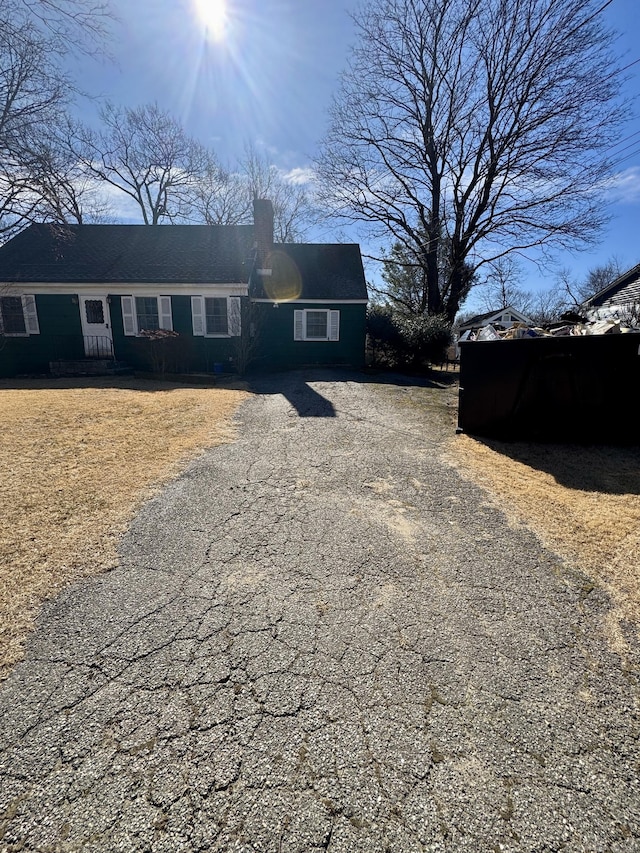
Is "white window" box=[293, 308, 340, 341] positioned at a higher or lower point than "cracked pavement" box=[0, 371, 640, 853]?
higher

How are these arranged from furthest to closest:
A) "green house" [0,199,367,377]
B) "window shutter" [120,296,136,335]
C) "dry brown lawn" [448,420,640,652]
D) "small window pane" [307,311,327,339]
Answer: "small window pane" [307,311,327,339] < "window shutter" [120,296,136,335] < "green house" [0,199,367,377] < "dry brown lawn" [448,420,640,652]

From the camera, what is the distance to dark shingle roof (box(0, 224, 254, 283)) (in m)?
13.8

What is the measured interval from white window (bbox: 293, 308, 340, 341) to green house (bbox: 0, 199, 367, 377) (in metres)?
0.04

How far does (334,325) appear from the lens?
15.4 meters

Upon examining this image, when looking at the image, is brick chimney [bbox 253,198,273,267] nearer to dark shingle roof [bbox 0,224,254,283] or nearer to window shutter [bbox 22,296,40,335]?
dark shingle roof [bbox 0,224,254,283]

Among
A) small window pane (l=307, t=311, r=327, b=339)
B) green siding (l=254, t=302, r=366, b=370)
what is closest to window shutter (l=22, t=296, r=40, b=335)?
green siding (l=254, t=302, r=366, b=370)

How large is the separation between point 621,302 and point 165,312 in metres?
15.2

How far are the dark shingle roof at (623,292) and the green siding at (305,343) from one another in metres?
8.44

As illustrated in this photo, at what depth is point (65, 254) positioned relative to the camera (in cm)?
1481

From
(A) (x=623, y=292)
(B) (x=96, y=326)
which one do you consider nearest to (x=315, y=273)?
(B) (x=96, y=326)

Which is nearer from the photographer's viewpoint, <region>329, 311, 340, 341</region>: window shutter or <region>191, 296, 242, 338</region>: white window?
<region>191, 296, 242, 338</region>: white window

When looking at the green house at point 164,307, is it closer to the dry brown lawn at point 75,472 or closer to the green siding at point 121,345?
the green siding at point 121,345

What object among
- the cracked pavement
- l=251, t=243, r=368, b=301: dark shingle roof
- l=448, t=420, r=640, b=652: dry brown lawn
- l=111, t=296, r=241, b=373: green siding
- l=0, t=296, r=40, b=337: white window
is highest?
l=251, t=243, r=368, b=301: dark shingle roof

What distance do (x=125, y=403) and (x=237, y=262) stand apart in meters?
8.50
